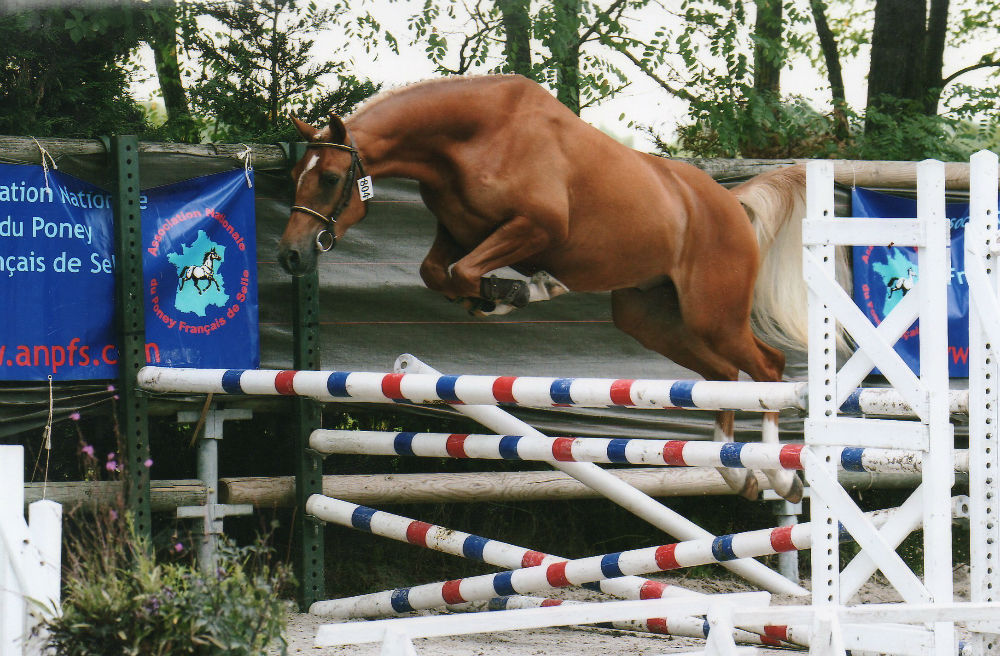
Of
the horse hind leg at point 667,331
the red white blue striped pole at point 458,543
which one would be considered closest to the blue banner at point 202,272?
the red white blue striped pole at point 458,543

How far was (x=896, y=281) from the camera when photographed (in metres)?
5.32

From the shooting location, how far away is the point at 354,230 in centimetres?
479

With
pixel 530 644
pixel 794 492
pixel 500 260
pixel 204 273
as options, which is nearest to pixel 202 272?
pixel 204 273

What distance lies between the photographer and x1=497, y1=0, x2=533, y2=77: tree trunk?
547 centimetres

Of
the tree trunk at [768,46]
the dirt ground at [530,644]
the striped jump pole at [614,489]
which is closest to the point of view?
the dirt ground at [530,644]

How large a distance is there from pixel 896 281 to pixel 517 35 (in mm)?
2163

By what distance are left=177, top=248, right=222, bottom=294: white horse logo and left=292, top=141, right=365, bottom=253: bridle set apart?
104 cm

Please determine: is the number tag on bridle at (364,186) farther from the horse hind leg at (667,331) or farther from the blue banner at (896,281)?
the blue banner at (896,281)

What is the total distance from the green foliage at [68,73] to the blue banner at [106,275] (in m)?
0.40

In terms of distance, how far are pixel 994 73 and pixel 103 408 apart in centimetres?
576

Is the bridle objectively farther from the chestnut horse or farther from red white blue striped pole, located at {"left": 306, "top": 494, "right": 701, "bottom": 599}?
red white blue striped pole, located at {"left": 306, "top": 494, "right": 701, "bottom": 599}

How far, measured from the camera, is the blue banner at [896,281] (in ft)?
17.3

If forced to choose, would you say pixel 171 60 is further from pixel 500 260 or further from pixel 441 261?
pixel 500 260

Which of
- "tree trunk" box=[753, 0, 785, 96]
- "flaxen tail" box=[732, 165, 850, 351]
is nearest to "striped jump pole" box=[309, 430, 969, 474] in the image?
"flaxen tail" box=[732, 165, 850, 351]
